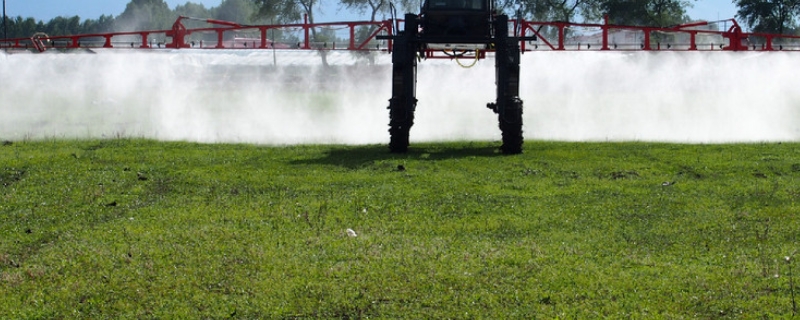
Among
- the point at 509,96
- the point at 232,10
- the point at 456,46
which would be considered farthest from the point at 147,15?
the point at 509,96

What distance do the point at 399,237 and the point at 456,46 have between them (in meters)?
11.3

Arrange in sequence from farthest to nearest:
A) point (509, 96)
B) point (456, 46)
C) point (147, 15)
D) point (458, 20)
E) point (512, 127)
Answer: point (147, 15), point (456, 46), point (458, 20), point (509, 96), point (512, 127)

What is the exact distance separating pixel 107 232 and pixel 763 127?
21059 mm

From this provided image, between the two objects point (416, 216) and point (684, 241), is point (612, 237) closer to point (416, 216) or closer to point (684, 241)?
point (684, 241)

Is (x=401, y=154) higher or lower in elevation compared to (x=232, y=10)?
lower

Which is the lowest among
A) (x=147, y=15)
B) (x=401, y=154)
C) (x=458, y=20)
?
(x=401, y=154)

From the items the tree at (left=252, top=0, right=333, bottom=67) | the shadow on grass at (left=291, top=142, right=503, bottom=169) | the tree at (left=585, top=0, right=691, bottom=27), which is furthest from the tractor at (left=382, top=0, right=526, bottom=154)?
the tree at (left=252, top=0, right=333, bottom=67)

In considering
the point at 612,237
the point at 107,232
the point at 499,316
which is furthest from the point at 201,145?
the point at 499,316

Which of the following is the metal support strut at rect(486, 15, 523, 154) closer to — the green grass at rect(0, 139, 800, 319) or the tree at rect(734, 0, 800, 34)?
the green grass at rect(0, 139, 800, 319)

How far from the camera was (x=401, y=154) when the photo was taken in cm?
1889

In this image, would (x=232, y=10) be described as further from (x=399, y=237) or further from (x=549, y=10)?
(x=399, y=237)

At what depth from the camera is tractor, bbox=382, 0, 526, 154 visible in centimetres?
1903

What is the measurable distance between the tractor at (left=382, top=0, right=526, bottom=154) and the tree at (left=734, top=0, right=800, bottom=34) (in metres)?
62.2

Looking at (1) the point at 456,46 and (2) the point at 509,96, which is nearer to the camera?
(2) the point at 509,96
